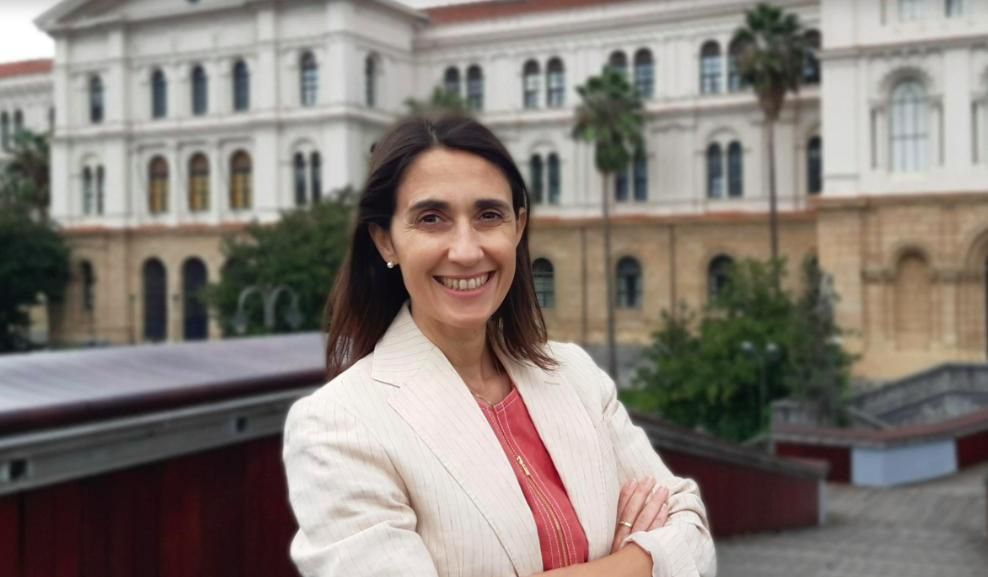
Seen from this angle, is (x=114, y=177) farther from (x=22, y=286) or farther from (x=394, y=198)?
(x=394, y=198)

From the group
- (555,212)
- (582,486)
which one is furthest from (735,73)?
(582,486)

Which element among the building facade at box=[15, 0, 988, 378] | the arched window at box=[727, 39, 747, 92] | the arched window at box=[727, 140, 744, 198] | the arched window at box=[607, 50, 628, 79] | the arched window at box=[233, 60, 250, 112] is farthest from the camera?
the arched window at box=[233, 60, 250, 112]

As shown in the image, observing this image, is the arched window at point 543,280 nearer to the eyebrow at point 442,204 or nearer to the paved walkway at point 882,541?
the eyebrow at point 442,204

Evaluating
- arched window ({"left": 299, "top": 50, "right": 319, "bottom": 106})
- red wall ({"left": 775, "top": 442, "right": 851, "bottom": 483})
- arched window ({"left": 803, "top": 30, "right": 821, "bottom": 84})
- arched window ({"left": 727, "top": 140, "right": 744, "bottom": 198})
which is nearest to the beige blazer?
red wall ({"left": 775, "top": 442, "right": 851, "bottom": 483})

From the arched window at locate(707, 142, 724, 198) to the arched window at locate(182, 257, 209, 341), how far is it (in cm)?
1940

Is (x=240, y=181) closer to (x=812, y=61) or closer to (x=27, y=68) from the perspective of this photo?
(x=27, y=68)

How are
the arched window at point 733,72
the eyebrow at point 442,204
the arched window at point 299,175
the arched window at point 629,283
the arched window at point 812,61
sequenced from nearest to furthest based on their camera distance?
1. the eyebrow at point 442,204
2. the arched window at point 812,61
3. the arched window at point 733,72
4. the arched window at point 629,283
5. the arched window at point 299,175

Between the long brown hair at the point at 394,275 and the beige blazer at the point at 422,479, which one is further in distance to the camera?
the long brown hair at the point at 394,275

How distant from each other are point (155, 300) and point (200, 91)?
8364mm

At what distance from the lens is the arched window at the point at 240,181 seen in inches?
1777

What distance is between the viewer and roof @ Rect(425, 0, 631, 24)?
141 ft

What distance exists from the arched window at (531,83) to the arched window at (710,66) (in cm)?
604

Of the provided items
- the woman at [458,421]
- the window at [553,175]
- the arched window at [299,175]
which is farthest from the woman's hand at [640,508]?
the arched window at [299,175]

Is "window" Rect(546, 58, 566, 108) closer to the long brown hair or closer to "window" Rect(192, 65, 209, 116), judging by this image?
"window" Rect(192, 65, 209, 116)
